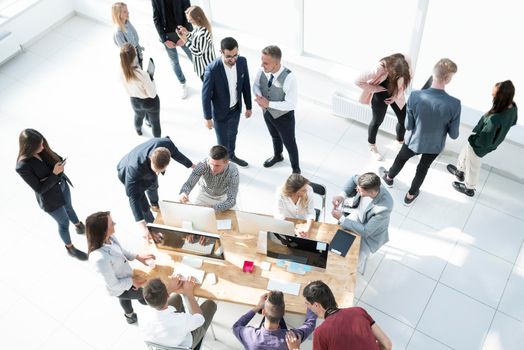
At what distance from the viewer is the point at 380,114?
535 centimetres

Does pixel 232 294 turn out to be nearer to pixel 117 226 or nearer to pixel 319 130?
pixel 117 226

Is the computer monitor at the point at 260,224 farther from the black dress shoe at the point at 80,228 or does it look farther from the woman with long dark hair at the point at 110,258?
the black dress shoe at the point at 80,228

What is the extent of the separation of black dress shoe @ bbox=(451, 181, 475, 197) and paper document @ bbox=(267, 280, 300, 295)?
8.24 ft

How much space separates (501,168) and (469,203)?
1.89 ft

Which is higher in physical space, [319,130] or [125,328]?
[319,130]

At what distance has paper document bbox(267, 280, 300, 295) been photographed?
382 cm

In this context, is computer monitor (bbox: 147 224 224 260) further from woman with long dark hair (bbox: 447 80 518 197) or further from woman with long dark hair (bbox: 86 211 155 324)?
woman with long dark hair (bbox: 447 80 518 197)

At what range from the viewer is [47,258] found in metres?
5.16

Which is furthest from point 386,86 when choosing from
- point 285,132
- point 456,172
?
point 456,172

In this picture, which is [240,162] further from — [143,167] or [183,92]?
[143,167]

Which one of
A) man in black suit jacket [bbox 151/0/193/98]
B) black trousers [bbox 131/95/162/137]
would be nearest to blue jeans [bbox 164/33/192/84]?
man in black suit jacket [bbox 151/0/193/98]

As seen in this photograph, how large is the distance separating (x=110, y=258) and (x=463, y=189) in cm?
373

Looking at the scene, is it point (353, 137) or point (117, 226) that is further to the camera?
point (353, 137)

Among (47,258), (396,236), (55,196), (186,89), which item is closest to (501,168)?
(396,236)
